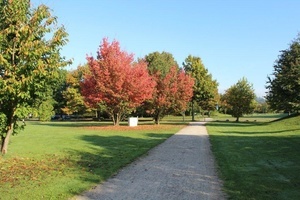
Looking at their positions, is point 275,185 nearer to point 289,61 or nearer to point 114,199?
point 114,199

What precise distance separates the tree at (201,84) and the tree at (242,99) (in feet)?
16.6

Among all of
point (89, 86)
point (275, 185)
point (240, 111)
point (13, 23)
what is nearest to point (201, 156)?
point (275, 185)

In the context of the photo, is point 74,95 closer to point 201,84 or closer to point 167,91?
point 201,84

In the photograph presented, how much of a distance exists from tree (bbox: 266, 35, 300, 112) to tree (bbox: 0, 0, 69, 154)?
28.0 m

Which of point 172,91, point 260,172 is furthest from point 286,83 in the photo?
point 260,172

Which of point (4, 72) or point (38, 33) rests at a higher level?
point (38, 33)

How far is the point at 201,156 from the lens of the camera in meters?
12.2

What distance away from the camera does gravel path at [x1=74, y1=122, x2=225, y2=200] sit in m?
6.52

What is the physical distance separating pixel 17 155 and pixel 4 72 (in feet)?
11.1

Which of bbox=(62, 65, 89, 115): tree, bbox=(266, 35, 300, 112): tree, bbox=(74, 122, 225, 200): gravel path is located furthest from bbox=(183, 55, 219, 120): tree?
bbox=(74, 122, 225, 200): gravel path

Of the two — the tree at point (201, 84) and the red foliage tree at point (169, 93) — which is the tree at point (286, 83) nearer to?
the red foliage tree at point (169, 93)

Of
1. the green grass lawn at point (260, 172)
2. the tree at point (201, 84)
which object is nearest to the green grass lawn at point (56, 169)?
the green grass lawn at point (260, 172)

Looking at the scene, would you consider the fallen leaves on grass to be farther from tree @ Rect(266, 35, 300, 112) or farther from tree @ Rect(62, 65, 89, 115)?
tree @ Rect(62, 65, 89, 115)

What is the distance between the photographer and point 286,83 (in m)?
34.5
